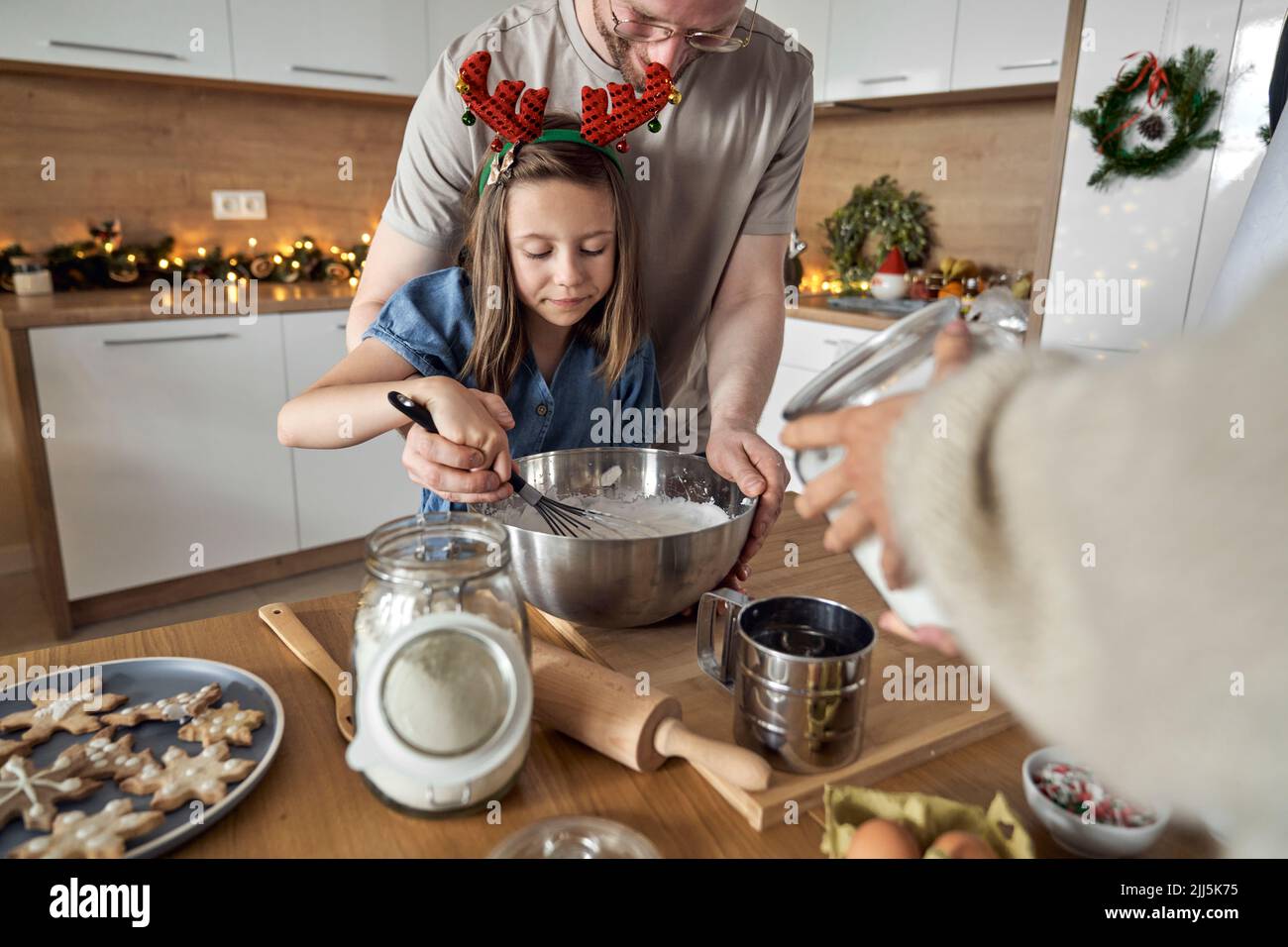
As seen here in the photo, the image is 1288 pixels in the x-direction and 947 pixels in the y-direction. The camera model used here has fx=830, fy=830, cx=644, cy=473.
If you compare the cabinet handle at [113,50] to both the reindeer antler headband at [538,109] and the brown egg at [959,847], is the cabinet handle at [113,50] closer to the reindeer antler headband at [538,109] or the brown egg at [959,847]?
the reindeer antler headband at [538,109]

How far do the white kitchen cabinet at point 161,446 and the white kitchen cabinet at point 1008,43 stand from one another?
2248 millimetres

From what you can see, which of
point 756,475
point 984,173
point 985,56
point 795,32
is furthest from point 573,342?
point 795,32

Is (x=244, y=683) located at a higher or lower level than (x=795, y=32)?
lower

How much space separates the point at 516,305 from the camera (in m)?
1.19

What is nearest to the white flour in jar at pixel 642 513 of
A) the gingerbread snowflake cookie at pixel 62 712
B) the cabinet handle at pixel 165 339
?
the gingerbread snowflake cookie at pixel 62 712

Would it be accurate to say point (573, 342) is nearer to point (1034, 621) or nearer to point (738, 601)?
point (738, 601)

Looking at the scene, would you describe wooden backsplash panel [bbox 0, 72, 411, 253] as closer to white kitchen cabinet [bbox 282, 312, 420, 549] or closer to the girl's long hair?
white kitchen cabinet [bbox 282, 312, 420, 549]

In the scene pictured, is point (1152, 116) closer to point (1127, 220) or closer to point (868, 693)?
point (1127, 220)

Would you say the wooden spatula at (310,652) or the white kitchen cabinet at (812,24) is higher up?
the white kitchen cabinet at (812,24)

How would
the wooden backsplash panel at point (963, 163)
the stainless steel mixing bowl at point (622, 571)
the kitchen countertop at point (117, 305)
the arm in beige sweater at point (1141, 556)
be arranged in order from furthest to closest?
1. the wooden backsplash panel at point (963, 163)
2. the kitchen countertop at point (117, 305)
3. the stainless steel mixing bowl at point (622, 571)
4. the arm in beige sweater at point (1141, 556)

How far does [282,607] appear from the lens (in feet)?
2.72

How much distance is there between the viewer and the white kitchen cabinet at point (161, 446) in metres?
2.22

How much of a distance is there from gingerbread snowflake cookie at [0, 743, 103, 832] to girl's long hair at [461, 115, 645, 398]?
2.38ft

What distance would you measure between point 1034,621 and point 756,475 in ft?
1.80
